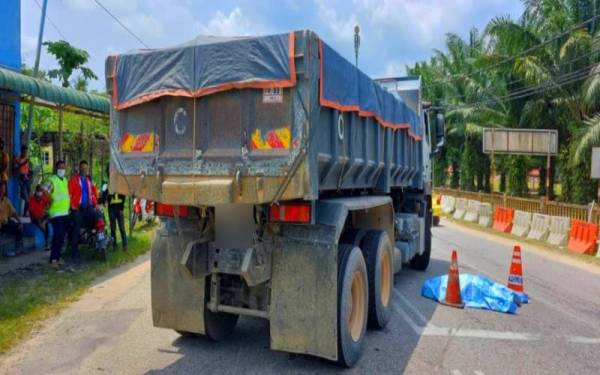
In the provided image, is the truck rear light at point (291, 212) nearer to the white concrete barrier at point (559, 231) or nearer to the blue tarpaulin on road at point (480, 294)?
the blue tarpaulin on road at point (480, 294)

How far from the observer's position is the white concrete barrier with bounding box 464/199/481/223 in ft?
73.4

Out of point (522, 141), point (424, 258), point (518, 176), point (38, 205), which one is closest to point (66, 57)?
point (38, 205)

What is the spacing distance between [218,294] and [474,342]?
2.92m

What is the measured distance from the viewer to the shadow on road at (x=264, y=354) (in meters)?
5.00

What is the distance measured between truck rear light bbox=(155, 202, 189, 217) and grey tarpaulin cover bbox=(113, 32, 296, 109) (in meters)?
1.04

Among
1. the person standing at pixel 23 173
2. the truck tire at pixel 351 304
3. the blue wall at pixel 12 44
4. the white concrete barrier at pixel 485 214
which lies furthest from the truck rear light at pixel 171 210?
the white concrete barrier at pixel 485 214

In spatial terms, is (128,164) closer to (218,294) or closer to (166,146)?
(166,146)

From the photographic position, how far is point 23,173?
10961 mm

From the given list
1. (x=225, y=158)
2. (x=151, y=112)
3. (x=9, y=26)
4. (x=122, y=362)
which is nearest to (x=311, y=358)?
(x=122, y=362)

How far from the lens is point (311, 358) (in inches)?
207

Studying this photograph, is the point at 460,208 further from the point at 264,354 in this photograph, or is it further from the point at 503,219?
the point at 264,354

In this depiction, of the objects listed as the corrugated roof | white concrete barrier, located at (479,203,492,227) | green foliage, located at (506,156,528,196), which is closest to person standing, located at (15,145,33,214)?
the corrugated roof

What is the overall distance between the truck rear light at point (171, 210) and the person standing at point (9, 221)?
225 inches

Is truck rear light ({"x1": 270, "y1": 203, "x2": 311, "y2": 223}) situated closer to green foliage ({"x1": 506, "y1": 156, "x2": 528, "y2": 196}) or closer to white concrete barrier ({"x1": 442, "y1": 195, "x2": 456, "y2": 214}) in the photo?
white concrete barrier ({"x1": 442, "y1": 195, "x2": 456, "y2": 214})
